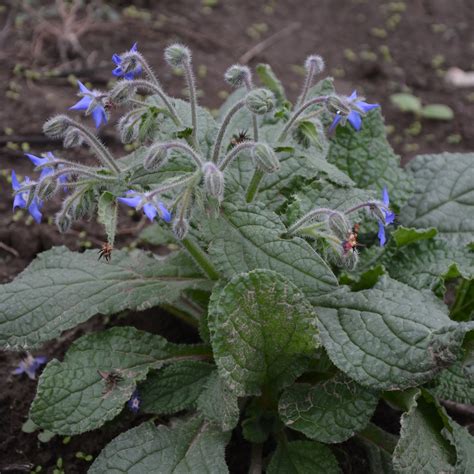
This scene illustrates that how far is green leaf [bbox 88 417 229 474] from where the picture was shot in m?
2.48

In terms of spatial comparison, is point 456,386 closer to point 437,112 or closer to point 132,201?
point 132,201

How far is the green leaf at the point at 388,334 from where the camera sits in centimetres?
225

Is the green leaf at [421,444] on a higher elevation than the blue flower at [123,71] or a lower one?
lower

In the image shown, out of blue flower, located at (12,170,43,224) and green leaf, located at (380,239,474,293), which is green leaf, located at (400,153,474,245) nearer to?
green leaf, located at (380,239,474,293)

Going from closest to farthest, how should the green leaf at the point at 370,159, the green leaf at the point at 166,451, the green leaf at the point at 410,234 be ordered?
the green leaf at the point at 166,451 < the green leaf at the point at 410,234 < the green leaf at the point at 370,159

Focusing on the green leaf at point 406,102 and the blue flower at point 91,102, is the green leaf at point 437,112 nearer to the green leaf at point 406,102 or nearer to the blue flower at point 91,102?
the green leaf at point 406,102

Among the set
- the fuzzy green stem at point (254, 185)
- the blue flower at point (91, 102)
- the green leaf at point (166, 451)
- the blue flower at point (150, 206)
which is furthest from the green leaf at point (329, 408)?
the blue flower at point (91, 102)

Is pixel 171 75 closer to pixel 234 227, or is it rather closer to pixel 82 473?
pixel 234 227

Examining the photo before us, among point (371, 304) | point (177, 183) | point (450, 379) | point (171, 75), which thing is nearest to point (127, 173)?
point (177, 183)

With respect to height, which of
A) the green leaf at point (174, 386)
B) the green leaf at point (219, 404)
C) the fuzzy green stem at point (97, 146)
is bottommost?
the green leaf at point (174, 386)

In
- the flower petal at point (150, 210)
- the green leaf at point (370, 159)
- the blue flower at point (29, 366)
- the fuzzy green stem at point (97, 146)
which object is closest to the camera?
the flower petal at point (150, 210)

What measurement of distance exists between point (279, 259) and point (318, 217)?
0.92 ft

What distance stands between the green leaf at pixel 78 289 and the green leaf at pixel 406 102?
253cm

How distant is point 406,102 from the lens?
489cm
